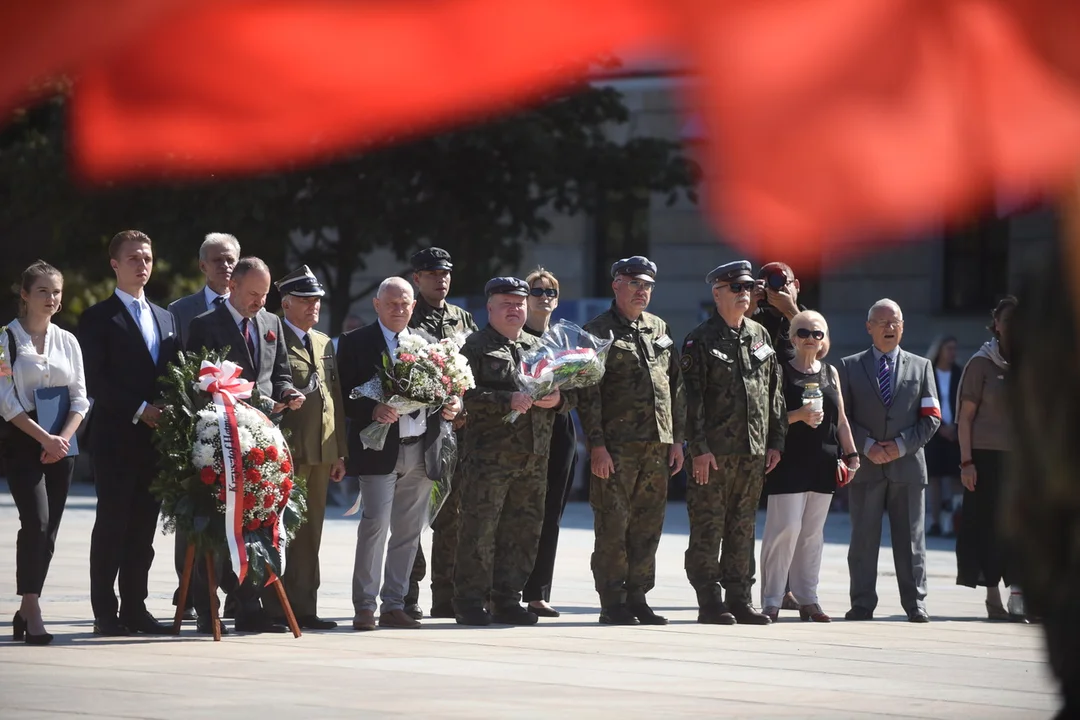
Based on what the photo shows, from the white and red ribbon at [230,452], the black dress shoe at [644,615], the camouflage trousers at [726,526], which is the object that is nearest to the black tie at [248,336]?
the white and red ribbon at [230,452]

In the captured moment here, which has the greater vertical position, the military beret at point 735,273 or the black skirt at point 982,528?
the military beret at point 735,273

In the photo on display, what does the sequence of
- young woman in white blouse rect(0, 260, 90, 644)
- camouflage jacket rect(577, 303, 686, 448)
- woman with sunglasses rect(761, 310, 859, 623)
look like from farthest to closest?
1. woman with sunglasses rect(761, 310, 859, 623)
2. camouflage jacket rect(577, 303, 686, 448)
3. young woman in white blouse rect(0, 260, 90, 644)

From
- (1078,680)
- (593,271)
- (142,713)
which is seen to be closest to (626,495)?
(142,713)

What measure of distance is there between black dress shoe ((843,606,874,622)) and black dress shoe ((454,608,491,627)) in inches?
102

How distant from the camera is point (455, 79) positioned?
101 inches

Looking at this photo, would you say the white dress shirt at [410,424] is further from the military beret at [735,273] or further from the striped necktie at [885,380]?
the striped necktie at [885,380]

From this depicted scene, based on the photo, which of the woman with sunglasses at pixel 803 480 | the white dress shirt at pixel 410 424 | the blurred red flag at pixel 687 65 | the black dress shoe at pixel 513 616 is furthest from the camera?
the woman with sunglasses at pixel 803 480

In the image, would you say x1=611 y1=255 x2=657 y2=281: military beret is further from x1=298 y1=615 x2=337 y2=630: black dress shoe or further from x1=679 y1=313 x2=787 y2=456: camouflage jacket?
x1=298 y1=615 x2=337 y2=630: black dress shoe

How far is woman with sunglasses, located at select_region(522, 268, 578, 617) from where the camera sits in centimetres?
1088

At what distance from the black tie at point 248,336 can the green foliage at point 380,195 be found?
793 cm

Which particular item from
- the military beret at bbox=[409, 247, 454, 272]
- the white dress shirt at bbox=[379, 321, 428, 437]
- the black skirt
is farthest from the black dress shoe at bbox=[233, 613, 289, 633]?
the black skirt

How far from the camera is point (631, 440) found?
10312 millimetres

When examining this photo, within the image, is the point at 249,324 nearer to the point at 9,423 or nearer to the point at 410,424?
the point at 410,424

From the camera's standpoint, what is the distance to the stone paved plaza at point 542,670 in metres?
6.49
